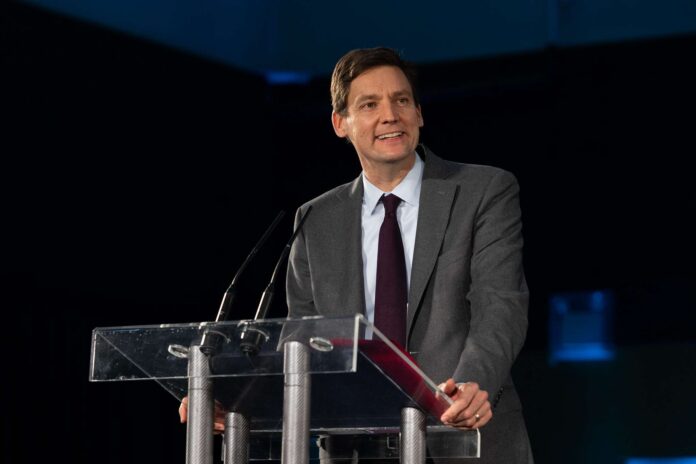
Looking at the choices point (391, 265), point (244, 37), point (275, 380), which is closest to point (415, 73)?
point (391, 265)

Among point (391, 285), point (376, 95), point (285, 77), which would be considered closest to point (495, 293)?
point (391, 285)

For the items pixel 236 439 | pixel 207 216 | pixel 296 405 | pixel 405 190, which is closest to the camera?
pixel 296 405

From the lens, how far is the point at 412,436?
1711 mm

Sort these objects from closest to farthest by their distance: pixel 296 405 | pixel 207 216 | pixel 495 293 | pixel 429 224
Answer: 1. pixel 296 405
2. pixel 495 293
3. pixel 429 224
4. pixel 207 216

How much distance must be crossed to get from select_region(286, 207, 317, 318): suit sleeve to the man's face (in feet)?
0.62

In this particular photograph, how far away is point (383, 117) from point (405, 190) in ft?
0.52

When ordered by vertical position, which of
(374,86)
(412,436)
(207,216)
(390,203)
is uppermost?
(207,216)

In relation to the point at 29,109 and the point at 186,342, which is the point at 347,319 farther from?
the point at 29,109

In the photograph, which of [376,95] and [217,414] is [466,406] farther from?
[376,95]

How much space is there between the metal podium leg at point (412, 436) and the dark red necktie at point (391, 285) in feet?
1.09

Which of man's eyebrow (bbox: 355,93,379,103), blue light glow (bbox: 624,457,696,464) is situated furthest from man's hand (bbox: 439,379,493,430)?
blue light glow (bbox: 624,457,696,464)

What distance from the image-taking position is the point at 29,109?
4.27 meters

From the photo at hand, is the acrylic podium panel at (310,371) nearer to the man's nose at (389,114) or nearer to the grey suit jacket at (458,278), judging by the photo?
the grey suit jacket at (458,278)

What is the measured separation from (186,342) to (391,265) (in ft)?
1.80
